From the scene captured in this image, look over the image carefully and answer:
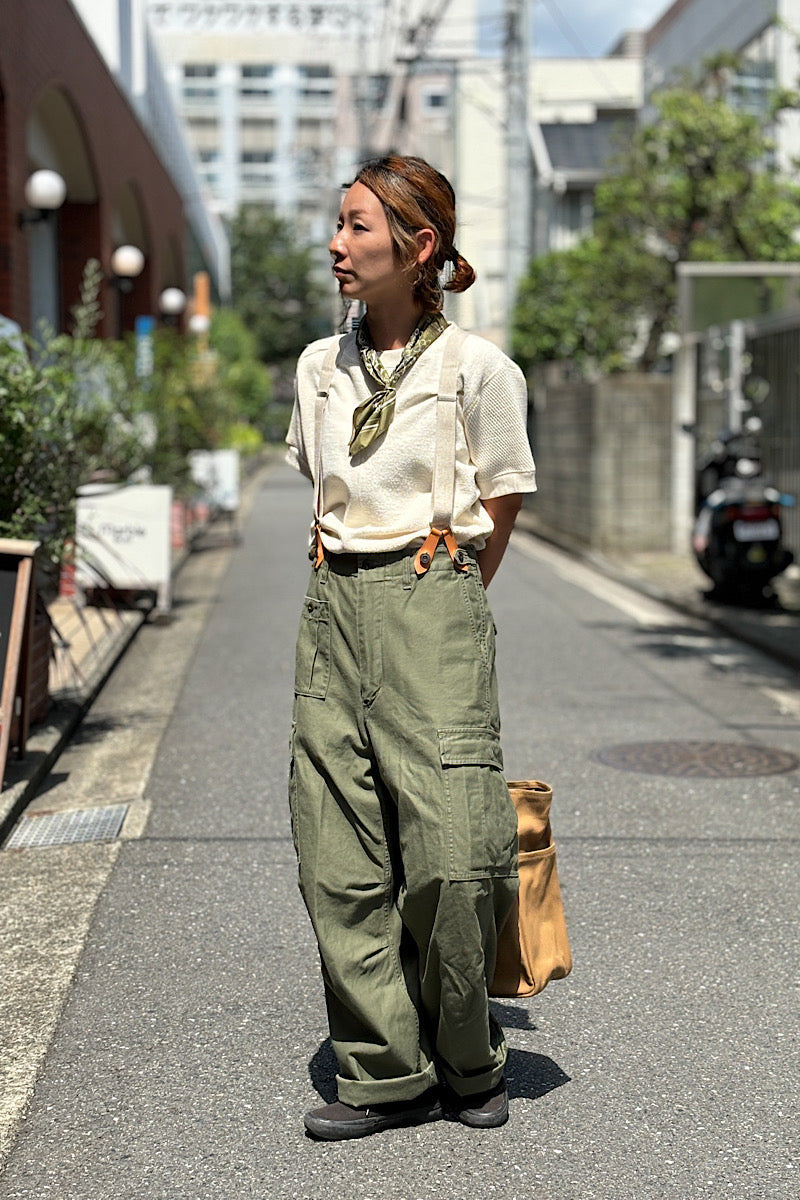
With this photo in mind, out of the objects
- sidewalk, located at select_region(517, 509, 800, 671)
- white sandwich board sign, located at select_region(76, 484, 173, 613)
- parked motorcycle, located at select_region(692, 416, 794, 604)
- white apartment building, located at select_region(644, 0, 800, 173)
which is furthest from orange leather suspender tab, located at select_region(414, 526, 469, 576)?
white apartment building, located at select_region(644, 0, 800, 173)

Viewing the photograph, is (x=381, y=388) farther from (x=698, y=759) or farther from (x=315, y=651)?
(x=698, y=759)

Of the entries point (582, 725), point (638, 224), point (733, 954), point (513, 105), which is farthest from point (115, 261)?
point (733, 954)

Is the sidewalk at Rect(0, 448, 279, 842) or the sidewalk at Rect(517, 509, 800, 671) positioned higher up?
the sidewalk at Rect(0, 448, 279, 842)

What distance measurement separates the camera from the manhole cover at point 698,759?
6.90 m

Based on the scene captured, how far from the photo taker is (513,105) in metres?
26.0

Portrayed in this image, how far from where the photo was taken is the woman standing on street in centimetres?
309

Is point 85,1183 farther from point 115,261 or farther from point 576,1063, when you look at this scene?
point 115,261

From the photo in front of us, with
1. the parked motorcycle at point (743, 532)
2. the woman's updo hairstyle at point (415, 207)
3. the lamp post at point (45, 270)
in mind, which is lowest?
the parked motorcycle at point (743, 532)

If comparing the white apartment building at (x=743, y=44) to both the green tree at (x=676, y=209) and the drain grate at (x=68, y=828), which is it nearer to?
the green tree at (x=676, y=209)

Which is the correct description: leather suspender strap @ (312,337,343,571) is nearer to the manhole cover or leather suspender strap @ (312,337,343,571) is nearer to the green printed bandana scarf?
the green printed bandana scarf

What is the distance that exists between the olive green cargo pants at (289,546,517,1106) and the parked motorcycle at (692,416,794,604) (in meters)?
9.53

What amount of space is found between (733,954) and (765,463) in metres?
10.7

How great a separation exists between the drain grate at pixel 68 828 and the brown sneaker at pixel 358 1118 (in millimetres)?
2575

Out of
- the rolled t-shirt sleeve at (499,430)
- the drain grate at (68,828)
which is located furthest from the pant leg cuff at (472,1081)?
the drain grate at (68,828)
